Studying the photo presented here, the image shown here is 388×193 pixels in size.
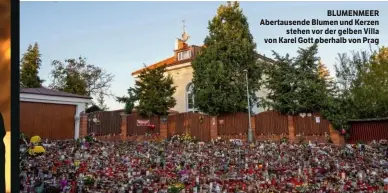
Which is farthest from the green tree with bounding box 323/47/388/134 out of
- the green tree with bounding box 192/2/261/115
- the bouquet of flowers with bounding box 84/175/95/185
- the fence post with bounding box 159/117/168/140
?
the bouquet of flowers with bounding box 84/175/95/185

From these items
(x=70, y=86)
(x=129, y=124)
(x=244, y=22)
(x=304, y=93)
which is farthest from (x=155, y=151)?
(x=70, y=86)

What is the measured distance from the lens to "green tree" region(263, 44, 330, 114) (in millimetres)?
16125

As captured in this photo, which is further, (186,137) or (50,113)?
(186,137)

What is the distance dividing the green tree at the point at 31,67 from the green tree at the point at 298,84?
25.0m

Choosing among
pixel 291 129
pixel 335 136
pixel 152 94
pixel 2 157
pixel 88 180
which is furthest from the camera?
pixel 152 94

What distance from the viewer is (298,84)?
16531 millimetres

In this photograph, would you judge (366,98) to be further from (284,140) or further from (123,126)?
(123,126)

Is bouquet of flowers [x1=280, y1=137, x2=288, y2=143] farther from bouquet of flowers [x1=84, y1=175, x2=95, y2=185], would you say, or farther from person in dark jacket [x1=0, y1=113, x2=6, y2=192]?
person in dark jacket [x1=0, y1=113, x2=6, y2=192]

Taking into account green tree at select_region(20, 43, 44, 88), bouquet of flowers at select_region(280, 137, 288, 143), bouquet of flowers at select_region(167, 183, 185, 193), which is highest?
green tree at select_region(20, 43, 44, 88)

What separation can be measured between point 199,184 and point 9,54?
496cm

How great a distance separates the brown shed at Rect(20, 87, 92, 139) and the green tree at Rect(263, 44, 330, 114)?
9.28 metres

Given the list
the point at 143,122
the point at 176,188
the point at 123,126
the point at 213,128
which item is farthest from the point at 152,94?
the point at 176,188

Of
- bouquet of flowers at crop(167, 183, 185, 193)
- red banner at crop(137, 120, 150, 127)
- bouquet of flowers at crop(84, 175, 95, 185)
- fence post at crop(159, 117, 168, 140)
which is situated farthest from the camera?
red banner at crop(137, 120, 150, 127)

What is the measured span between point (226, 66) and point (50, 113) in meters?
9.86
